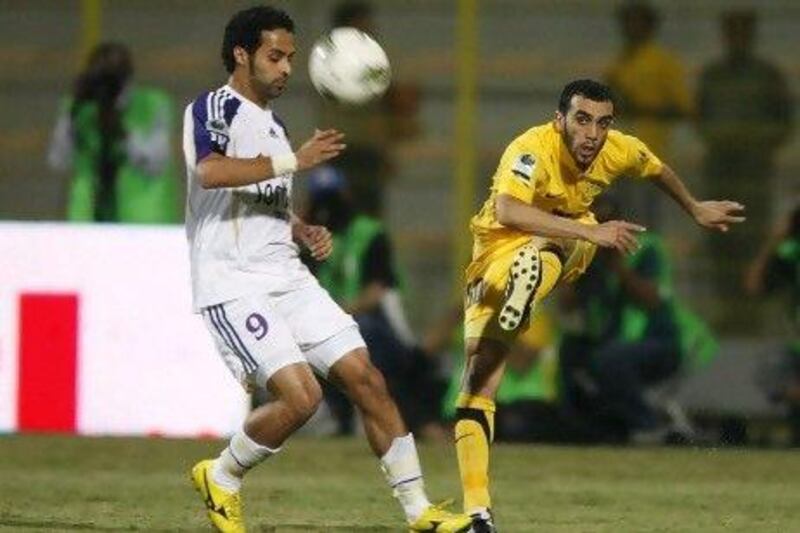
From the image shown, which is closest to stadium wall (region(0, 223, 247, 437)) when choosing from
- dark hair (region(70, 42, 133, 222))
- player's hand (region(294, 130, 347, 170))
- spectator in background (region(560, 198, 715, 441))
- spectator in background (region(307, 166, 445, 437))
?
dark hair (region(70, 42, 133, 222))

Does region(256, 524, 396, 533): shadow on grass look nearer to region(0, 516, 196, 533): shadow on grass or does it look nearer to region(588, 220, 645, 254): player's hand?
region(0, 516, 196, 533): shadow on grass

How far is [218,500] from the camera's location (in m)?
9.62

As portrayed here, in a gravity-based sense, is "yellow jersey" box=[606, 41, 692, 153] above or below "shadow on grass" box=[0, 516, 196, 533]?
above

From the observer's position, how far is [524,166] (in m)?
9.88

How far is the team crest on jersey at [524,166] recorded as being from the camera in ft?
32.3

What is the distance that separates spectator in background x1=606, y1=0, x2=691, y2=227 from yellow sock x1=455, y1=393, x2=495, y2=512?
7586 mm

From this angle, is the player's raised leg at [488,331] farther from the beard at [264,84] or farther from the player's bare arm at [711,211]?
the beard at [264,84]

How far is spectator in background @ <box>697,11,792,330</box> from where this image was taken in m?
17.4

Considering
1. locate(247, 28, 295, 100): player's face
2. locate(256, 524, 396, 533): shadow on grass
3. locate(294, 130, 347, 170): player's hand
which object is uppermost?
locate(247, 28, 295, 100): player's face

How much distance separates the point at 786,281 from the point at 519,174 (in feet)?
22.6

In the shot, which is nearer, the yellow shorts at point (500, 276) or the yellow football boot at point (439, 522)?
the yellow football boot at point (439, 522)

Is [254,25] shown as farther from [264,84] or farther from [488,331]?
[488,331]

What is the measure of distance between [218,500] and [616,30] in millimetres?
8720

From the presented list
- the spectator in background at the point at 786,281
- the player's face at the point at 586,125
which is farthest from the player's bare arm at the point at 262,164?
the spectator in background at the point at 786,281
